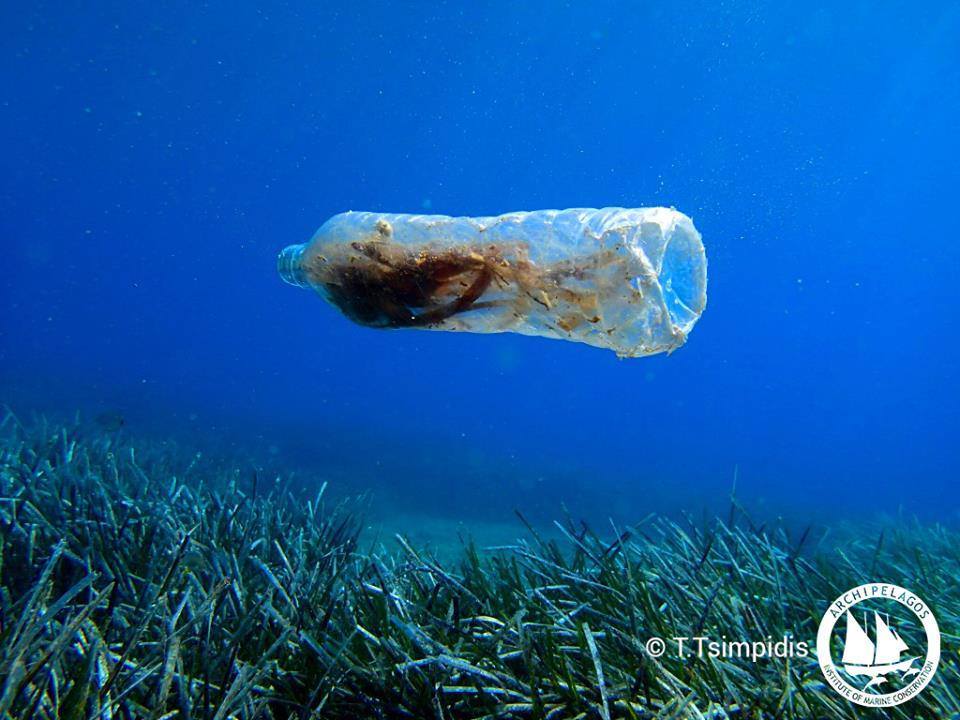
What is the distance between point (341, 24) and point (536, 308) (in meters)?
33.6

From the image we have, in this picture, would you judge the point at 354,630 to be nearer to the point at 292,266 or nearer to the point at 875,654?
the point at 292,266

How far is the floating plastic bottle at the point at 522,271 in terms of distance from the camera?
226 centimetres

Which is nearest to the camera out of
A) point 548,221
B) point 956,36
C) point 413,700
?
point 413,700

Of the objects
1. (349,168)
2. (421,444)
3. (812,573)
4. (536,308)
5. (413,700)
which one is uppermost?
(349,168)

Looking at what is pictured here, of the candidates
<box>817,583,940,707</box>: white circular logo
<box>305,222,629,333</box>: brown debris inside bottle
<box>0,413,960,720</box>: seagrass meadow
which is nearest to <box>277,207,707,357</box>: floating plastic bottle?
<box>305,222,629,333</box>: brown debris inside bottle

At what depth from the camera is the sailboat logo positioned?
2164 millimetres

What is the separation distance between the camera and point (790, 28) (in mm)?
34188

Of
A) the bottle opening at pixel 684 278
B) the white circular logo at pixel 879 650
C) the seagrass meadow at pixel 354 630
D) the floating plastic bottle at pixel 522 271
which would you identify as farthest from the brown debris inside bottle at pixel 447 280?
the white circular logo at pixel 879 650

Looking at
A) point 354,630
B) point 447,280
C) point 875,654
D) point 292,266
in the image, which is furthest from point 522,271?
point 875,654

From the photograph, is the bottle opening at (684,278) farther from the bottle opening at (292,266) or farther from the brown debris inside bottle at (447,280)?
the bottle opening at (292,266)

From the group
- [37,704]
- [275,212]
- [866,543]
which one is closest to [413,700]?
[37,704]

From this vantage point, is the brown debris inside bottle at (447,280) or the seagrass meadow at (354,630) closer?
the seagrass meadow at (354,630)

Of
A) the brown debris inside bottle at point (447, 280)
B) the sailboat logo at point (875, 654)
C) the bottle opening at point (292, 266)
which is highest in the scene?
the bottle opening at point (292, 266)

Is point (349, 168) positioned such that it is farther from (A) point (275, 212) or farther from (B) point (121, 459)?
(B) point (121, 459)
